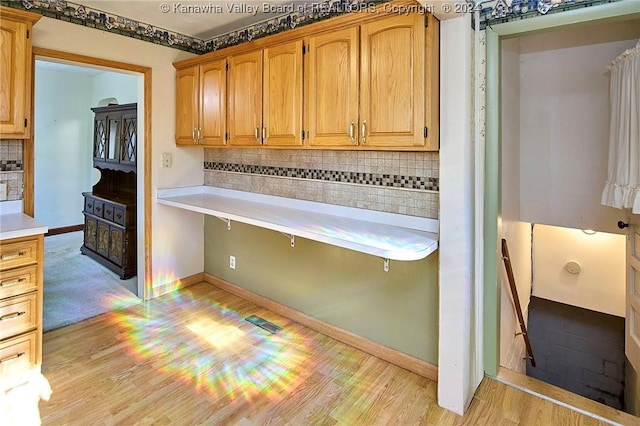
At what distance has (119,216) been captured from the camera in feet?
12.9

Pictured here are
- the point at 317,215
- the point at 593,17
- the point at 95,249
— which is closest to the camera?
the point at 593,17

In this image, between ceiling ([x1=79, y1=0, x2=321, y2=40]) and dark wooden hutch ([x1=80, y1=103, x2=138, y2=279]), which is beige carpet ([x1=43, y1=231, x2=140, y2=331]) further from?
ceiling ([x1=79, y1=0, x2=321, y2=40])

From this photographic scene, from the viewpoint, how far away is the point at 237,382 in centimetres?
220

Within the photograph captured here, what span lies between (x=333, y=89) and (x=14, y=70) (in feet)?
5.93

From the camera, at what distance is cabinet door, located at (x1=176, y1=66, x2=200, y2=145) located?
3146 mm

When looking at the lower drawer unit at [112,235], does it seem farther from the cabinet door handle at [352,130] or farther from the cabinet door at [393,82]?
the cabinet door at [393,82]

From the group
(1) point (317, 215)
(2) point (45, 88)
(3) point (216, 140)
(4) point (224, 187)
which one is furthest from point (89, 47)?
(2) point (45, 88)

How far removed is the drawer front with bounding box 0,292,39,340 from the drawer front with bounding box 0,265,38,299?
4cm

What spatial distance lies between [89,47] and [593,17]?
3073mm

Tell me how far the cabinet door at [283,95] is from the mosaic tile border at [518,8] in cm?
104

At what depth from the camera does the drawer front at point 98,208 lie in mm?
4230

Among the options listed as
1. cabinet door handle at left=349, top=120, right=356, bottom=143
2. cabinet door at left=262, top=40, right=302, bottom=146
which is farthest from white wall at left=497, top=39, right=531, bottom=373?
cabinet door at left=262, top=40, right=302, bottom=146

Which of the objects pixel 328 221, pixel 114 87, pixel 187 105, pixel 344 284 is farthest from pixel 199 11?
pixel 114 87

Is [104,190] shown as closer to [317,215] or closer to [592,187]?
[317,215]
